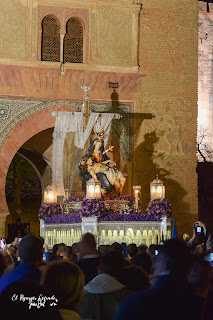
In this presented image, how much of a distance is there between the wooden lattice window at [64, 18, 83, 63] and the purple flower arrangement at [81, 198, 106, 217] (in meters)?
7.00

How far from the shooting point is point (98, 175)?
17250mm

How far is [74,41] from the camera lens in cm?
2103

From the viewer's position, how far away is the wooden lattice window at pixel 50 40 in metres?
20.7

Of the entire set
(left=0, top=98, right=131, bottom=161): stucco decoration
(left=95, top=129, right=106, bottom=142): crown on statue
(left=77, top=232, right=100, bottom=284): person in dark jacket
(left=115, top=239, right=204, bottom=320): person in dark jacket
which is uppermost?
(left=0, top=98, right=131, bottom=161): stucco decoration

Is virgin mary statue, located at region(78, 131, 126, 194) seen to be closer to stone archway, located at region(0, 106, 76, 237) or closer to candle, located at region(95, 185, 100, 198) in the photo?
candle, located at region(95, 185, 100, 198)

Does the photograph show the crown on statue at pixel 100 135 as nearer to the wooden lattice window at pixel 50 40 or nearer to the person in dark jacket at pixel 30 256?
the wooden lattice window at pixel 50 40

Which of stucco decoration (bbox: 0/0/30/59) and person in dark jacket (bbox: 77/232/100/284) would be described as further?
stucco decoration (bbox: 0/0/30/59)

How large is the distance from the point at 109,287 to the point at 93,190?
1118cm

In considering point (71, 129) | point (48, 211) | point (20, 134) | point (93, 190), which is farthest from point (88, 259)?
point (20, 134)

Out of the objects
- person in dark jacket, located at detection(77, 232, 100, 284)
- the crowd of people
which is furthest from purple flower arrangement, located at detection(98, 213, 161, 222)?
the crowd of people

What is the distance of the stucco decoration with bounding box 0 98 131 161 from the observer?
20.2 meters

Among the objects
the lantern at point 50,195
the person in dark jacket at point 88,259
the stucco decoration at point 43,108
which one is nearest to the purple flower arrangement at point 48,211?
the lantern at point 50,195

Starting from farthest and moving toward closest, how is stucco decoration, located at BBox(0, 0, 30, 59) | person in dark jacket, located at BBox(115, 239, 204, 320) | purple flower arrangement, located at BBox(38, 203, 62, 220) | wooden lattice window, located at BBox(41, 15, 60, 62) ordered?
1. wooden lattice window, located at BBox(41, 15, 60, 62)
2. stucco decoration, located at BBox(0, 0, 30, 59)
3. purple flower arrangement, located at BBox(38, 203, 62, 220)
4. person in dark jacket, located at BBox(115, 239, 204, 320)

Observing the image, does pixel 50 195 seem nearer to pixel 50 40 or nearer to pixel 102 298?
pixel 50 40
